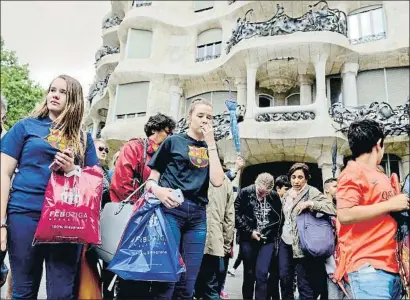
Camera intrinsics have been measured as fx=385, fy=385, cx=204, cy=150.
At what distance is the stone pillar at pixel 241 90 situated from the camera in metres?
16.3

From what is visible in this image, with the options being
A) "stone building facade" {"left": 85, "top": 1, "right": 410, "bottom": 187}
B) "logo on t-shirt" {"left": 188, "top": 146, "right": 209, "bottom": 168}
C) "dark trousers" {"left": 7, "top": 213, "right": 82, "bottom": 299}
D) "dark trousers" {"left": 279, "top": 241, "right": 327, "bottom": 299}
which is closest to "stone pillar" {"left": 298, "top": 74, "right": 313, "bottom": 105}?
"stone building facade" {"left": 85, "top": 1, "right": 410, "bottom": 187}

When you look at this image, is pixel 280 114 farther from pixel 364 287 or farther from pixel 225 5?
pixel 364 287

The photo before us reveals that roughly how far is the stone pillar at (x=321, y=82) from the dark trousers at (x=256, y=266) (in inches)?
356

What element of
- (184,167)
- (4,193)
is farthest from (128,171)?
(4,193)

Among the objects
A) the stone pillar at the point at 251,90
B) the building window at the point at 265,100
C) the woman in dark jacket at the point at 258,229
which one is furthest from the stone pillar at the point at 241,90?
the woman in dark jacket at the point at 258,229

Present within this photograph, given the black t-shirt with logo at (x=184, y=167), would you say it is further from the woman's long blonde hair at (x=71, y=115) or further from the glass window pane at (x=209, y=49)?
the glass window pane at (x=209, y=49)

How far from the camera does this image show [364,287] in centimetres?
239

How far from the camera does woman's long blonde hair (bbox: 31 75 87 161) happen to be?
2.84 meters

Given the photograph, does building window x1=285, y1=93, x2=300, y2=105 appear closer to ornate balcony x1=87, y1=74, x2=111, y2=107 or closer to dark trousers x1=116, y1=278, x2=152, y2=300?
ornate balcony x1=87, y1=74, x2=111, y2=107

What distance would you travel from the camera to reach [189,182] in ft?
11.1

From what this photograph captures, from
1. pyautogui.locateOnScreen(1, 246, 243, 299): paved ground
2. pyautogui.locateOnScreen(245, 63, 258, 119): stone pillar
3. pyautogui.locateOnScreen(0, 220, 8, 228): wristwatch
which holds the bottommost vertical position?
pyautogui.locateOnScreen(1, 246, 243, 299): paved ground

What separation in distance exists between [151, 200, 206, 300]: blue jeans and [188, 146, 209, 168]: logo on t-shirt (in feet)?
1.17

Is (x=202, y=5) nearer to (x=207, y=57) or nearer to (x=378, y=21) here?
(x=207, y=57)

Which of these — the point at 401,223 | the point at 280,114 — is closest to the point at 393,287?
the point at 401,223
